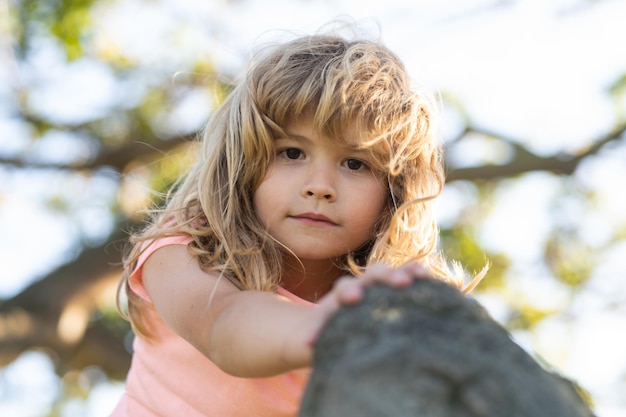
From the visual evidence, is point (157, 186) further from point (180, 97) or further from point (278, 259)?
point (278, 259)

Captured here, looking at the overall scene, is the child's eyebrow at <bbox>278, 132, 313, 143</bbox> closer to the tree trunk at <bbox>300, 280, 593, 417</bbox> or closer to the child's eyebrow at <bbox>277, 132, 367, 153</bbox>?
the child's eyebrow at <bbox>277, 132, 367, 153</bbox>

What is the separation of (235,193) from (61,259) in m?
6.81

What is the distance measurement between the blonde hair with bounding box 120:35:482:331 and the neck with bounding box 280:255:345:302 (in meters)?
0.06

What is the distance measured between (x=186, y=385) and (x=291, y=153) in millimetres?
810

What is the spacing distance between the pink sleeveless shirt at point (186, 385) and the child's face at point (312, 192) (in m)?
0.21

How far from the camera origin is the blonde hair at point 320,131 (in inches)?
109

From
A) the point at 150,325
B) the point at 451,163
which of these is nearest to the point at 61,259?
the point at 451,163

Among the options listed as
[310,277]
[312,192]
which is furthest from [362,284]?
[310,277]

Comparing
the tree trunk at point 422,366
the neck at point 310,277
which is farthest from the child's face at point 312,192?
the tree trunk at point 422,366

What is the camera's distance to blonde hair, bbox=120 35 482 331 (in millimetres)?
2762

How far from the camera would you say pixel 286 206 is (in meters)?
2.76

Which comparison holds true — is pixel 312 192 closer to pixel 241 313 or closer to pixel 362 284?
pixel 241 313

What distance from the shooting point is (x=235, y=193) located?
9.43 feet

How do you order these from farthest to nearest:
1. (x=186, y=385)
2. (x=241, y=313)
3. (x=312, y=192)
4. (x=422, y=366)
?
(x=186, y=385)
(x=312, y=192)
(x=241, y=313)
(x=422, y=366)
